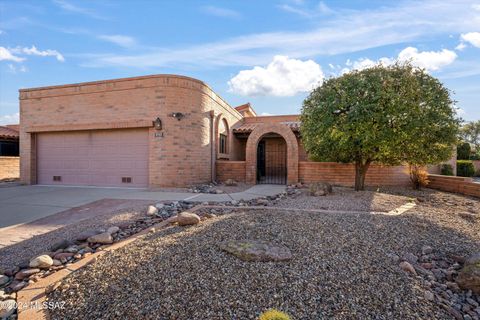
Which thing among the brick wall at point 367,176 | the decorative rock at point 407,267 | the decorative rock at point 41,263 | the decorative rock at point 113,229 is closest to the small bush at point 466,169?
the brick wall at point 367,176

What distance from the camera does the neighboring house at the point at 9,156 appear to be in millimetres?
14245

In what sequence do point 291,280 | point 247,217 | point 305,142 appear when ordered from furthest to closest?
point 305,142, point 247,217, point 291,280

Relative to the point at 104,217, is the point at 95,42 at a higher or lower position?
higher

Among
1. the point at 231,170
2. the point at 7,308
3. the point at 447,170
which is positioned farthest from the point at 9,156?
the point at 447,170

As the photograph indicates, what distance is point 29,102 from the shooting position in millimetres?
11844

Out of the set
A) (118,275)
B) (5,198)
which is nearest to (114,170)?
(5,198)

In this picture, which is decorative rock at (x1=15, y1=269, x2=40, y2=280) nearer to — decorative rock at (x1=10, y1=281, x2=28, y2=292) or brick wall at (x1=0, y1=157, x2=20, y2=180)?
decorative rock at (x1=10, y1=281, x2=28, y2=292)

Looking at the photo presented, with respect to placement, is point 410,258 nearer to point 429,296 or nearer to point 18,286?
point 429,296

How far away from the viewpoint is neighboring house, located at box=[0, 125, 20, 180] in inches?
561

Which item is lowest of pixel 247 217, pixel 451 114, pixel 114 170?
pixel 247 217

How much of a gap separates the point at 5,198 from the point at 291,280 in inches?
409

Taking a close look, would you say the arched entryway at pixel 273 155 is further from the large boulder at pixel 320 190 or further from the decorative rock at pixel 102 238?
the decorative rock at pixel 102 238

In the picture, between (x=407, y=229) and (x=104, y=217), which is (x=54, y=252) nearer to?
(x=104, y=217)

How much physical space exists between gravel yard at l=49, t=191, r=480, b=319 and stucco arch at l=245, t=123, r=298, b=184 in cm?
642
